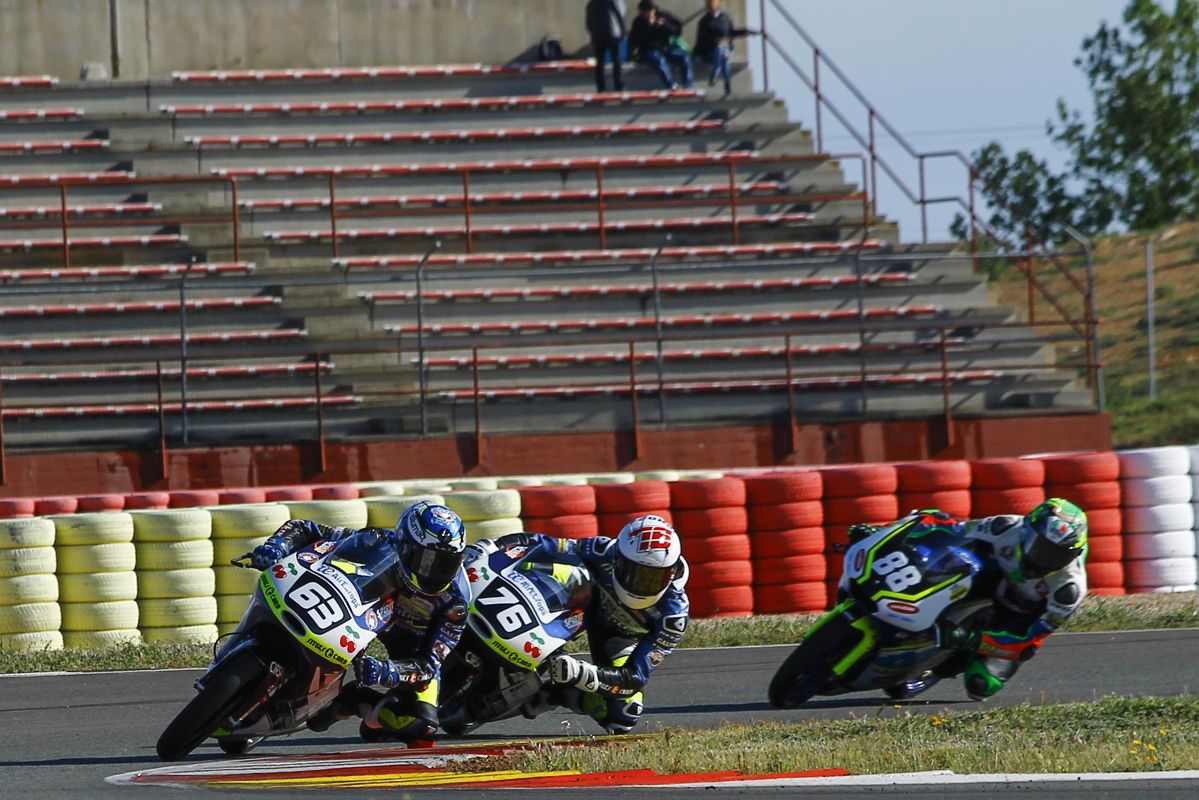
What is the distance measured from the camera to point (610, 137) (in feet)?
81.4

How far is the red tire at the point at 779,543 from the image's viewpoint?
13.4 metres

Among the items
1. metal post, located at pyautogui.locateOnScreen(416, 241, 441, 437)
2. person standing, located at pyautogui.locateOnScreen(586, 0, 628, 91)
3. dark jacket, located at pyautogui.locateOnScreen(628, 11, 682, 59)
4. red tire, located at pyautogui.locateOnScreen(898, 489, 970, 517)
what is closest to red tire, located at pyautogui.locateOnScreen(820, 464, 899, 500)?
red tire, located at pyautogui.locateOnScreen(898, 489, 970, 517)

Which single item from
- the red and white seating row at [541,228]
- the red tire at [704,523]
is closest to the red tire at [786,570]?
the red tire at [704,523]

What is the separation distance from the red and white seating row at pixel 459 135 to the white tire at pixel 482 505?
1226 cm

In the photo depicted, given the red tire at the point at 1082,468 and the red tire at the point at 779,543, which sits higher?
the red tire at the point at 1082,468

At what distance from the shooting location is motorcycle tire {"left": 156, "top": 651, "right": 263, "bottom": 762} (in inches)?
304

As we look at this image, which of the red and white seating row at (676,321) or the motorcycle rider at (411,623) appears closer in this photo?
the motorcycle rider at (411,623)

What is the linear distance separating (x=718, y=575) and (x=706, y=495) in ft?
2.00

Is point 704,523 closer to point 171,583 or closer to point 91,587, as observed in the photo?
point 171,583

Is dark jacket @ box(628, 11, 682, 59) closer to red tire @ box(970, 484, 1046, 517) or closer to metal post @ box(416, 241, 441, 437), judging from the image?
metal post @ box(416, 241, 441, 437)

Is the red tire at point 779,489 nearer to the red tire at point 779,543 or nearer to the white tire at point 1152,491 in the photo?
the red tire at point 779,543

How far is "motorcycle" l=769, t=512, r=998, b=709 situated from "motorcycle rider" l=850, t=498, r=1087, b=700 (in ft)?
0.19

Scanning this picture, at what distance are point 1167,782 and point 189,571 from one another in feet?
24.0

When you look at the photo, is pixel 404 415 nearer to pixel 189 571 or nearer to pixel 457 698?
pixel 189 571
